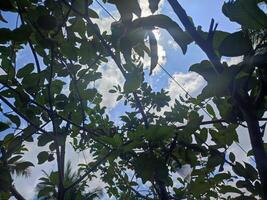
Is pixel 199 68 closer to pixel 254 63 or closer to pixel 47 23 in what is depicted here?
pixel 254 63

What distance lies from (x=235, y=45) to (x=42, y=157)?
137 cm

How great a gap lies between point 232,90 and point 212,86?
0.11m

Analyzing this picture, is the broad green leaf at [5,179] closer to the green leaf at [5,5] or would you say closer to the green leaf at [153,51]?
the green leaf at [5,5]

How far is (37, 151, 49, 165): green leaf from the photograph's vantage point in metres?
1.78

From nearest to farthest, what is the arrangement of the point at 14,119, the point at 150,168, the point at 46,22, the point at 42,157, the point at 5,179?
the point at 150,168 < the point at 46,22 < the point at 5,179 < the point at 14,119 < the point at 42,157

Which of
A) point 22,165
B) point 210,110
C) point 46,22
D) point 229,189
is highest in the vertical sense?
point 46,22

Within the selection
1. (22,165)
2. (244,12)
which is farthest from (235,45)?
(22,165)

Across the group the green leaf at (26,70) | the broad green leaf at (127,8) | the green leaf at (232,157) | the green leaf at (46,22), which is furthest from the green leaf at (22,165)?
the broad green leaf at (127,8)

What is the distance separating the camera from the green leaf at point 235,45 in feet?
2.14

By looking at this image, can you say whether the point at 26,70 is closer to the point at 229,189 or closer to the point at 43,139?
the point at 43,139

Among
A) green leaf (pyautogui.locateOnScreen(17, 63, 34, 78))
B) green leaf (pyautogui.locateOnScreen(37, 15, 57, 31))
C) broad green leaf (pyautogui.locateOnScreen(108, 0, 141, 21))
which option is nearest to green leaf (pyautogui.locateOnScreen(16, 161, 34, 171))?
green leaf (pyautogui.locateOnScreen(17, 63, 34, 78))

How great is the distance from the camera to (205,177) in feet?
4.54

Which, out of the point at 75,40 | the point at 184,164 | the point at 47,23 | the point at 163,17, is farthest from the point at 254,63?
the point at 75,40

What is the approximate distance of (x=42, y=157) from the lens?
178 cm
